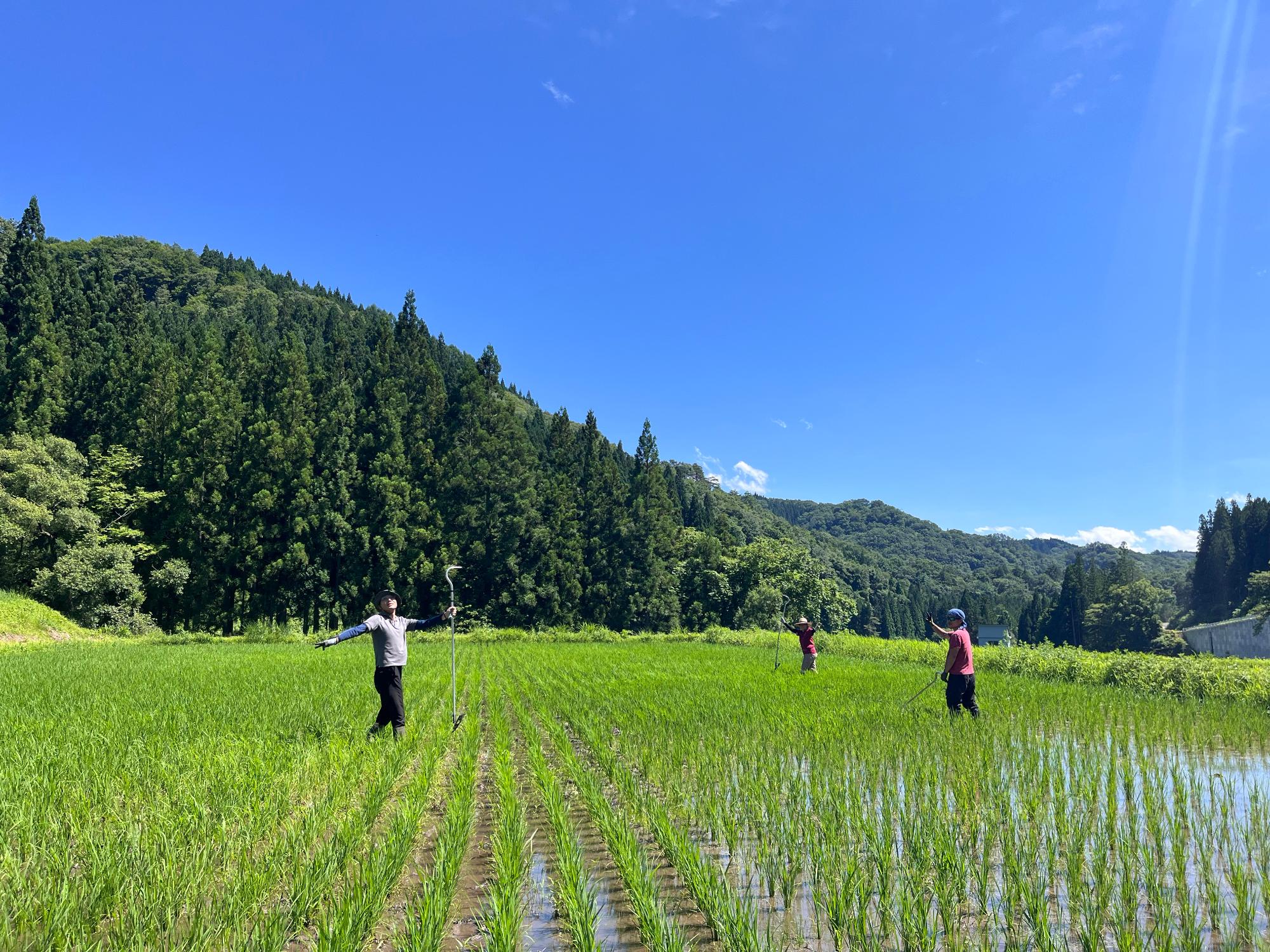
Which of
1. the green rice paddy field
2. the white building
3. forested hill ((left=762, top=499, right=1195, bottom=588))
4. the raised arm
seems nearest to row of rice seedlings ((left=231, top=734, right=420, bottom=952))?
the green rice paddy field

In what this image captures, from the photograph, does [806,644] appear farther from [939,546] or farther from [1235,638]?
[939,546]

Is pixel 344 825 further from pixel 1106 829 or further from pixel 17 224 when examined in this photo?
pixel 17 224

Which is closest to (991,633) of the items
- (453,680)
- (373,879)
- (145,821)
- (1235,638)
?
(1235,638)

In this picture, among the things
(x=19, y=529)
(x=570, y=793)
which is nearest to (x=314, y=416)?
(x=19, y=529)

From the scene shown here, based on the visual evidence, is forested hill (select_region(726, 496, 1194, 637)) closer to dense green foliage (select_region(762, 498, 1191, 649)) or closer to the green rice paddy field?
dense green foliage (select_region(762, 498, 1191, 649))

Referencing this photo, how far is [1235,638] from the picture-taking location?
34844 mm

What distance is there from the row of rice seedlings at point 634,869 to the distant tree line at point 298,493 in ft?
104

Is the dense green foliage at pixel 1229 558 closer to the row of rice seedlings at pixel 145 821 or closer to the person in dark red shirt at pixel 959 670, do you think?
the person in dark red shirt at pixel 959 670

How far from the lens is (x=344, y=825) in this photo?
393 centimetres

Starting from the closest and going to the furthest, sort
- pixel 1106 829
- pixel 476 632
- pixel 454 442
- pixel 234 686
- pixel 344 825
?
pixel 344 825 → pixel 1106 829 → pixel 234 686 → pixel 476 632 → pixel 454 442

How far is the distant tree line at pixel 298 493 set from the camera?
31.8 meters

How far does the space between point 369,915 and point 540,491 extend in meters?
41.2

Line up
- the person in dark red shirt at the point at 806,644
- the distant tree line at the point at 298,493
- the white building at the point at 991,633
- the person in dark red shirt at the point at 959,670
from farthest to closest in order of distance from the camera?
the white building at the point at 991,633 → the distant tree line at the point at 298,493 → the person in dark red shirt at the point at 806,644 → the person in dark red shirt at the point at 959,670

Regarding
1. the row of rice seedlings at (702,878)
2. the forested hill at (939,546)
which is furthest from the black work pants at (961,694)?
the forested hill at (939,546)
